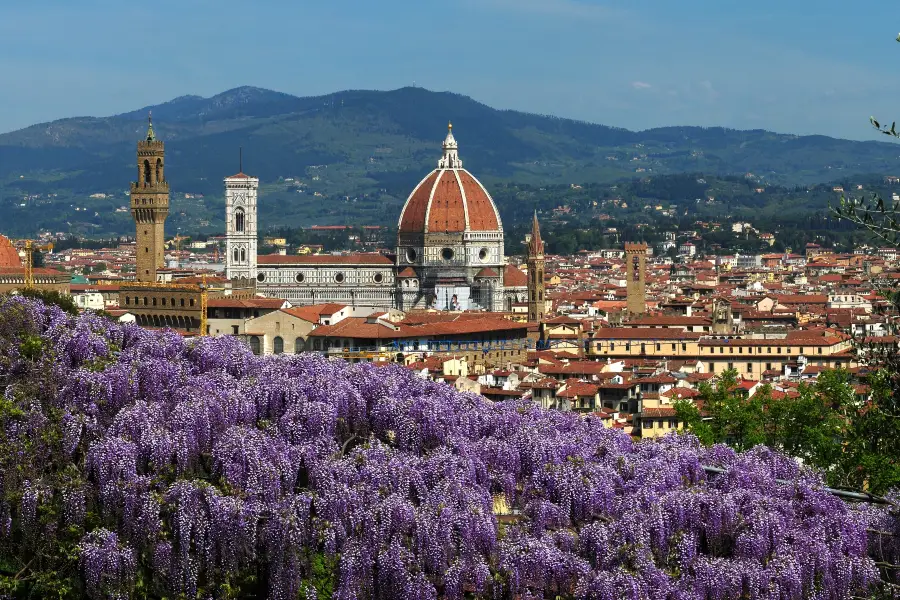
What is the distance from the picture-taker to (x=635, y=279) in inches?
3927

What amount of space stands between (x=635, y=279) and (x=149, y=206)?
29427 millimetres

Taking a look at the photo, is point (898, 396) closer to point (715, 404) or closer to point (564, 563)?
point (564, 563)

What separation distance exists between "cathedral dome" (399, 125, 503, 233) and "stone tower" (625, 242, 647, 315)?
34.7ft

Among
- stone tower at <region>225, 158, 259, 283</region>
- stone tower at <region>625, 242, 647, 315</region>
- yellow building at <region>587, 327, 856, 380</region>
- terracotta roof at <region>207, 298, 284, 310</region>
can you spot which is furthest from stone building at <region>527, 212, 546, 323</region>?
stone tower at <region>225, 158, 259, 283</region>

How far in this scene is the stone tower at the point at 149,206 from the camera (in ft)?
266

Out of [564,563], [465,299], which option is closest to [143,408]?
[564,563]

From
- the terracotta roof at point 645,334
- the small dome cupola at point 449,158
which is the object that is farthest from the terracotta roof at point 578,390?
the small dome cupola at point 449,158

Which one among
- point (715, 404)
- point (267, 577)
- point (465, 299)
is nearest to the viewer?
point (267, 577)

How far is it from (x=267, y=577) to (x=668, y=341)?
44956mm

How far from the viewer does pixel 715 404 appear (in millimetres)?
40562

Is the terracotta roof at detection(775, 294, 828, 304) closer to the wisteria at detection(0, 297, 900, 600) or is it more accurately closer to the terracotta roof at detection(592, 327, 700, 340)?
the terracotta roof at detection(592, 327, 700, 340)

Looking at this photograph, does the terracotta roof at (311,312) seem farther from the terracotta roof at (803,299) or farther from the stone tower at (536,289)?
the terracotta roof at (803,299)

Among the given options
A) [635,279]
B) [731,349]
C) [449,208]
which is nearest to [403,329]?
[731,349]

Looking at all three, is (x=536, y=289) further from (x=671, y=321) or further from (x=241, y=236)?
(x=241, y=236)
